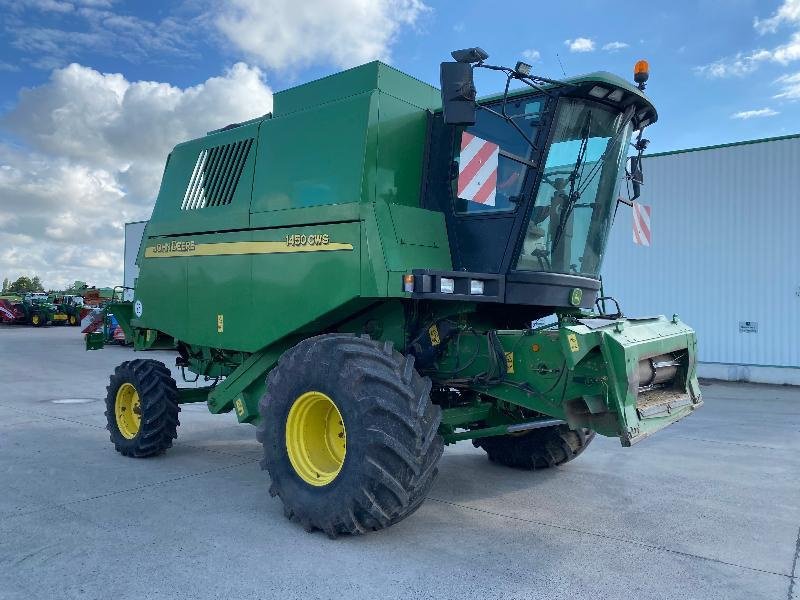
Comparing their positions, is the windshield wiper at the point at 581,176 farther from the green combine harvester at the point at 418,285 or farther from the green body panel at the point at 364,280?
the green body panel at the point at 364,280

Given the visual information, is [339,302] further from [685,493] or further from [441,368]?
[685,493]

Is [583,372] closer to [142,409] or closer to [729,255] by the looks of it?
[142,409]

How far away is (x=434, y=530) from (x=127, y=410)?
4.01 m

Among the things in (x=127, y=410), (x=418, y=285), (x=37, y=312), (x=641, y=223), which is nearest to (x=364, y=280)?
(x=418, y=285)

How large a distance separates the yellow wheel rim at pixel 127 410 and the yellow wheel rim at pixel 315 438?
2842mm

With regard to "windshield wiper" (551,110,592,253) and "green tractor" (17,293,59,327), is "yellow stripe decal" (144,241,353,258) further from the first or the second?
"green tractor" (17,293,59,327)

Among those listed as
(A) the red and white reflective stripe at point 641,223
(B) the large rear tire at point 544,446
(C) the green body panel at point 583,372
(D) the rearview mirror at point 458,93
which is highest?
(D) the rearview mirror at point 458,93

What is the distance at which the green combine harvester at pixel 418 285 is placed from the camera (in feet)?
13.9

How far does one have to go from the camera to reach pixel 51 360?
683 inches

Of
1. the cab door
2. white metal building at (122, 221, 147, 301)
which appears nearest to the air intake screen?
the cab door

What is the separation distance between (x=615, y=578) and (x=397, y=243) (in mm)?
2552

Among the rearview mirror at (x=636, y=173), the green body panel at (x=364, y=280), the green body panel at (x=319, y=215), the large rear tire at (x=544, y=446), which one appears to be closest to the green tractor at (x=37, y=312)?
the green body panel at (x=364, y=280)

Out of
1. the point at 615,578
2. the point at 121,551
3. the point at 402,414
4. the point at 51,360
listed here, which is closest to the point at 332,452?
the point at 402,414

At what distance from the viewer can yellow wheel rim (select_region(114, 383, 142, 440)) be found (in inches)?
274
